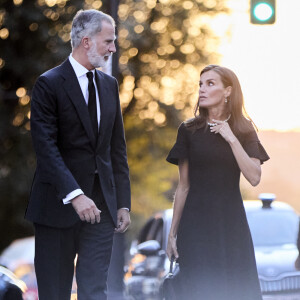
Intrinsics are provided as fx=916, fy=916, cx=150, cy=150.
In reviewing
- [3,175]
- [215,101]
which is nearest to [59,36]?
[3,175]

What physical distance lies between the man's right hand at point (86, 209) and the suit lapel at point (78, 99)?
390 millimetres

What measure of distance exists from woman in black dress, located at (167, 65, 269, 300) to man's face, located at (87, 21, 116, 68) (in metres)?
0.94

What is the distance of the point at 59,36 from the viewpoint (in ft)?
65.8

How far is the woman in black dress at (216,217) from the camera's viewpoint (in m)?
5.61

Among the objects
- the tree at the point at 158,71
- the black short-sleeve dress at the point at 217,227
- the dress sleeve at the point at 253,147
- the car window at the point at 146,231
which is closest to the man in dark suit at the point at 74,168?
the black short-sleeve dress at the point at 217,227

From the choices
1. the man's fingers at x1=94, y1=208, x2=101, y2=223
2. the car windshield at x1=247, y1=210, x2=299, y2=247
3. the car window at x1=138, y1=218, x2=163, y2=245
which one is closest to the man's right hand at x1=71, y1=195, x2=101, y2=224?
the man's fingers at x1=94, y1=208, x2=101, y2=223

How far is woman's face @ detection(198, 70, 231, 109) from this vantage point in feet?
18.8

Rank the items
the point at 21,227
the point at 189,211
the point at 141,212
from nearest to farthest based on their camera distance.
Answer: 1. the point at 189,211
2. the point at 21,227
3. the point at 141,212

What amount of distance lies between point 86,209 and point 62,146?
17.5 inches

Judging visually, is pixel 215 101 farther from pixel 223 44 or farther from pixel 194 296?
pixel 223 44

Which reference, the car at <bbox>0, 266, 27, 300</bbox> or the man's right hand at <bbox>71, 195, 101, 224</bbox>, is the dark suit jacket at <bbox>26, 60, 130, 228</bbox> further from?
the car at <bbox>0, 266, 27, 300</bbox>

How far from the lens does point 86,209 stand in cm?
462

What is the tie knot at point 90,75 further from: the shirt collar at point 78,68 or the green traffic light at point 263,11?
the green traffic light at point 263,11

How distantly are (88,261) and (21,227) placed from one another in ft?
62.9
